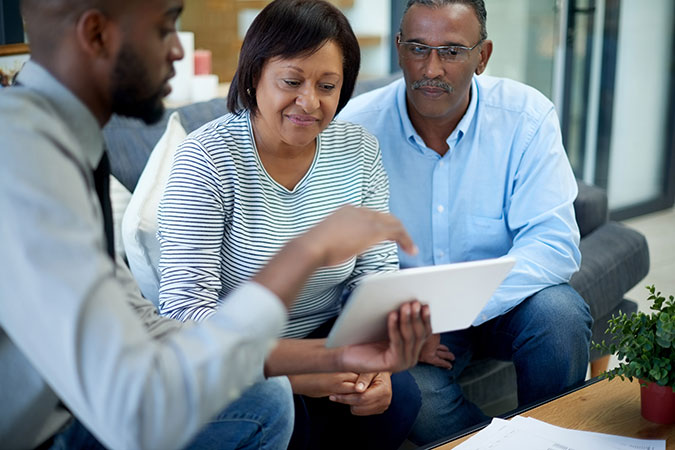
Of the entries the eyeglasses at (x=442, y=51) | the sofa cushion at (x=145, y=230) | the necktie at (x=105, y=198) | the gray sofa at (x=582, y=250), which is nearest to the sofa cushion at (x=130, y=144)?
the gray sofa at (x=582, y=250)

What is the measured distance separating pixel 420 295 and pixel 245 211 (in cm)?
48

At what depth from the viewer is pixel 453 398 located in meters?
1.73

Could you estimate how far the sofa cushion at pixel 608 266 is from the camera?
2.11 metres

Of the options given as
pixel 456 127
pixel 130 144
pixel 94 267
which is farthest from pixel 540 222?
pixel 94 267

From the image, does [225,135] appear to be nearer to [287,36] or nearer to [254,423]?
[287,36]

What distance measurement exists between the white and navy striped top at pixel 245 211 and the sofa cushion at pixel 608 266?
69cm

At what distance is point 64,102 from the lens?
2.90 feet

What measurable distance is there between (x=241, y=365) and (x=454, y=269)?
43cm

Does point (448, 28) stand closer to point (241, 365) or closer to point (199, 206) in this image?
point (199, 206)

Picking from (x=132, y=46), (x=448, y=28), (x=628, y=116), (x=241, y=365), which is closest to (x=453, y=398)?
(x=448, y=28)

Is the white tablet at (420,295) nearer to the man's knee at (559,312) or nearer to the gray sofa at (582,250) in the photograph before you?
the man's knee at (559,312)

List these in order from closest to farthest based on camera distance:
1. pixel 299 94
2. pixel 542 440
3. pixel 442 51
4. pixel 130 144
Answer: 1. pixel 542 440
2. pixel 299 94
3. pixel 442 51
4. pixel 130 144

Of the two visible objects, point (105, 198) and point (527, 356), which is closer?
point (105, 198)

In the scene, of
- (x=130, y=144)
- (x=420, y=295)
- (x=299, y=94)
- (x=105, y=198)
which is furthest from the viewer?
(x=130, y=144)
